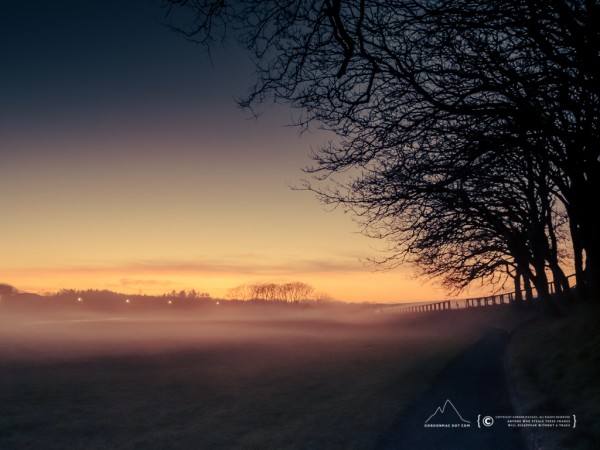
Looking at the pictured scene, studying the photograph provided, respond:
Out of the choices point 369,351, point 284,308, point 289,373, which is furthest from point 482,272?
point 284,308

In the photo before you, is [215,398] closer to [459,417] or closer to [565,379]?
[459,417]

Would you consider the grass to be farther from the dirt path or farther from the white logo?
the white logo

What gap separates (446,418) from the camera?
9594mm

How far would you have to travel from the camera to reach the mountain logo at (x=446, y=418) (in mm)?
9163

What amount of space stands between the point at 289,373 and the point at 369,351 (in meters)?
7.01

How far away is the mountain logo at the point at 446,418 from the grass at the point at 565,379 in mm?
1218

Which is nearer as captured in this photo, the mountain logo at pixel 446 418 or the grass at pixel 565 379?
the grass at pixel 565 379

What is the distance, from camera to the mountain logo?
30.1 feet

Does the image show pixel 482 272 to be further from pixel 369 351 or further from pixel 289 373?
pixel 289 373

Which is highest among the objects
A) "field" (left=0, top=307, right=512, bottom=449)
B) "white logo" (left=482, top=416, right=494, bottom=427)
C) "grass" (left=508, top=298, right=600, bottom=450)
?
"grass" (left=508, top=298, right=600, bottom=450)

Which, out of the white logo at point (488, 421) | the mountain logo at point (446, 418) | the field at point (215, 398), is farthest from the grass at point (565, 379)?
the field at point (215, 398)

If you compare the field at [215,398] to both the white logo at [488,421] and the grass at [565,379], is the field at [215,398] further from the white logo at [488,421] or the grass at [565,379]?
the grass at [565,379]

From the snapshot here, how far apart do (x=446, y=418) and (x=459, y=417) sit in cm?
25

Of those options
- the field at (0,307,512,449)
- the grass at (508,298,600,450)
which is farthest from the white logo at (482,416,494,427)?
the field at (0,307,512,449)
